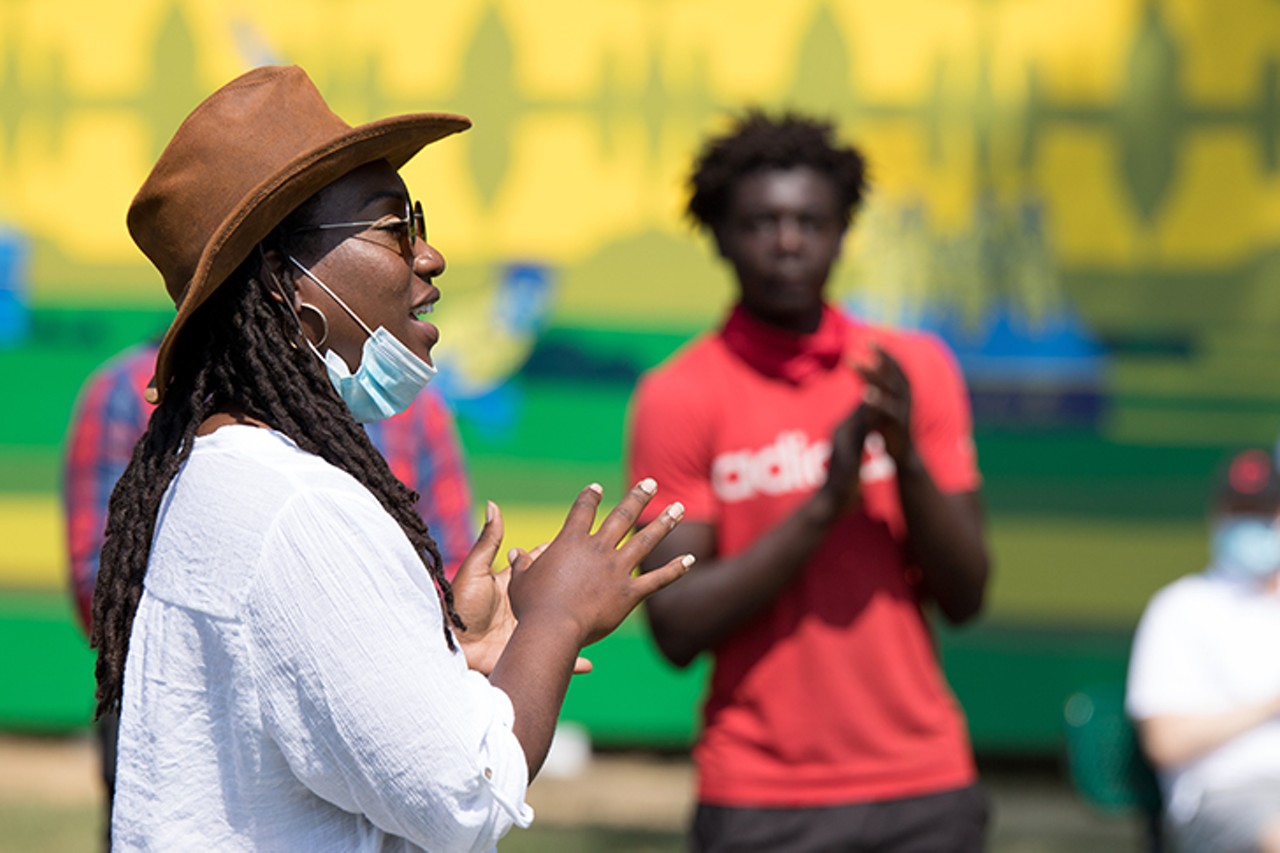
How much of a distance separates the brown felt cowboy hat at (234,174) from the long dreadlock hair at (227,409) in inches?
1.6

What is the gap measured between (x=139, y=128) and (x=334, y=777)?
5.89 m

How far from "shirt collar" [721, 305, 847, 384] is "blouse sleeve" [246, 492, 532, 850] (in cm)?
199

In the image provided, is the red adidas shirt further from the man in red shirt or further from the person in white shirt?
the person in white shirt

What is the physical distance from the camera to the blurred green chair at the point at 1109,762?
457 centimetres

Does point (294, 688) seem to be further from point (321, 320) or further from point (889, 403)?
point (889, 403)

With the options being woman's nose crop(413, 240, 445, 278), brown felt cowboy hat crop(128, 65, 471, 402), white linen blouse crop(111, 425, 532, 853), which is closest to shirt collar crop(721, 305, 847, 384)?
woman's nose crop(413, 240, 445, 278)

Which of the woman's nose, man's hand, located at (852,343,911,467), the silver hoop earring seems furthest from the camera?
man's hand, located at (852,343,911,467)

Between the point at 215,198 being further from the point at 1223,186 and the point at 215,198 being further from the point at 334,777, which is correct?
the point at 1223,186

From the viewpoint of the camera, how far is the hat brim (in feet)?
6.38

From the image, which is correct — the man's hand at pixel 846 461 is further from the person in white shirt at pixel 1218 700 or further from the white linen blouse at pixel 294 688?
the white linen blouse at pixel 294 688

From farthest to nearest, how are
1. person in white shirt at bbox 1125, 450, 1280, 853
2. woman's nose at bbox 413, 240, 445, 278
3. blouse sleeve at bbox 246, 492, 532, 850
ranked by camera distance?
person in white shirt at bbox 1125, 450, 1280, 853 → woman's nose at bbox 413, 240, 445, 278 → blouse sleeve at bbox 246, 492, 532, 850

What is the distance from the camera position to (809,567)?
3625mm

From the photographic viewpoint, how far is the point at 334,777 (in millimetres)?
1836

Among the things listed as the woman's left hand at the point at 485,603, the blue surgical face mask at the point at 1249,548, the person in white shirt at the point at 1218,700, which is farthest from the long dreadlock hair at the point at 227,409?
the blue surgical face mask at the point at 1249,548
